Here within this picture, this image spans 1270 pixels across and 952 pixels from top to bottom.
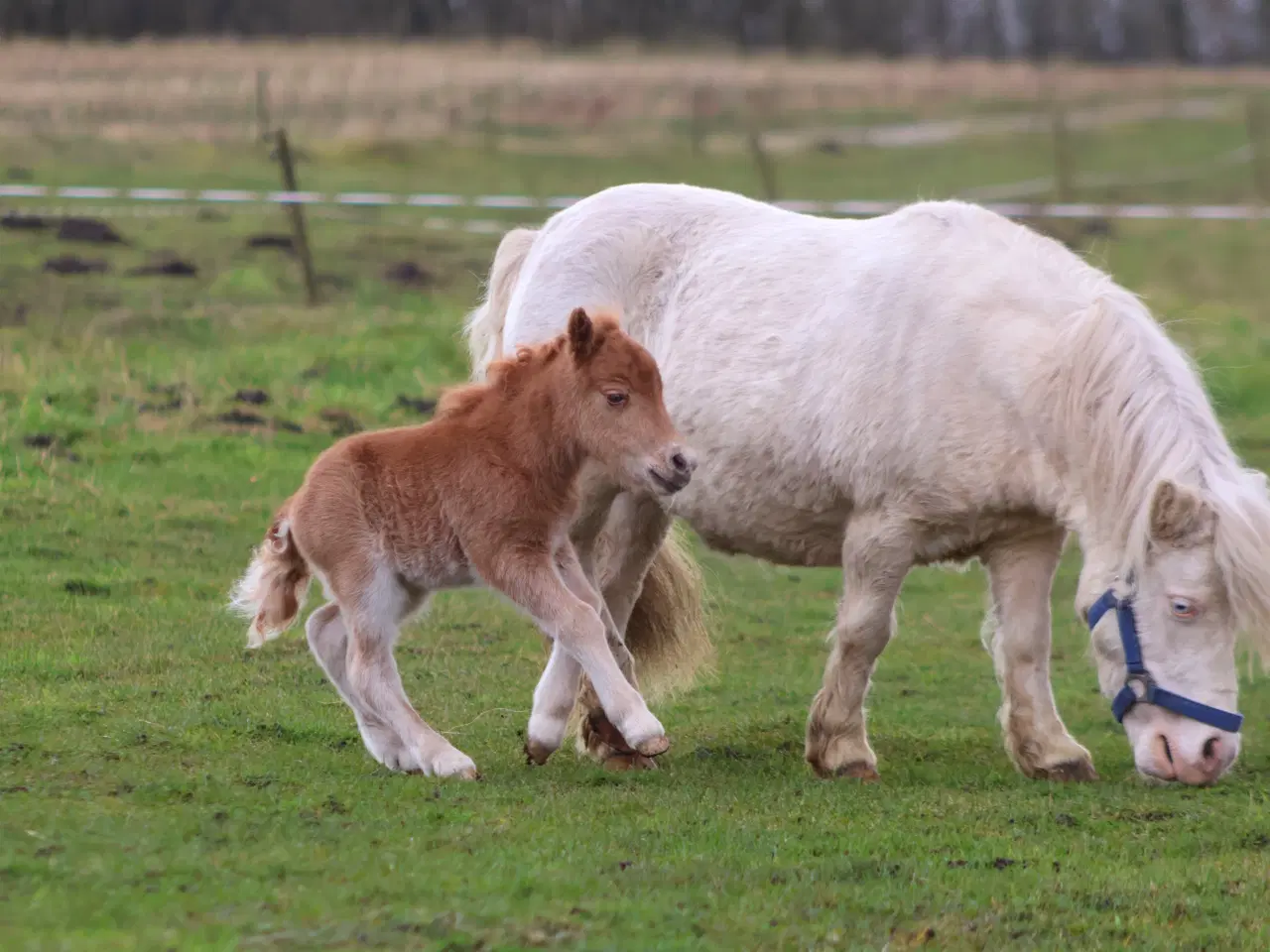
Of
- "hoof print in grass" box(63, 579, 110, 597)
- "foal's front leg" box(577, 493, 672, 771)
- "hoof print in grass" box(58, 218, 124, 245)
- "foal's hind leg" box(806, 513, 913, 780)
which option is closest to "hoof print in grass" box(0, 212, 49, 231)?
"hoof print in grass" box(58, 218, 124, 245)

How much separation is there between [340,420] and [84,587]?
15.1 feet

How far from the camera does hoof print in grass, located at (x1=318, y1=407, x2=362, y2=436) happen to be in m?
13.6

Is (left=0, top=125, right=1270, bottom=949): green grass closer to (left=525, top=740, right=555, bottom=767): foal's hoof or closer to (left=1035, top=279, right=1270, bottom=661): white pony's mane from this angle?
(left=525, top=740, right=555, bottom=767): foal's hoof

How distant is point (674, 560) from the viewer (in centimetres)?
789

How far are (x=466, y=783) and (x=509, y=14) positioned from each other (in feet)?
179

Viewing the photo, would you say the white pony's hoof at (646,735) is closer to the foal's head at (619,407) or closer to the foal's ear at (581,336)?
the foal's head at (619,407)

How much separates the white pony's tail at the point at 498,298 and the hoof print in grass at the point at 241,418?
205 inches

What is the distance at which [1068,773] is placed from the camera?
6680 millimetres

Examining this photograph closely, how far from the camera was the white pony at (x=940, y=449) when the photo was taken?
5.97m

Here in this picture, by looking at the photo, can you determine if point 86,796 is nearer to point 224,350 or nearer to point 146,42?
point 224,350

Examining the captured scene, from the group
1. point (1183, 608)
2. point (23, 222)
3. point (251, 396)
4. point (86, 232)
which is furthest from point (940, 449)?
point (86, 232)

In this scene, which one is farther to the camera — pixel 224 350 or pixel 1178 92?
pixel 1178 92

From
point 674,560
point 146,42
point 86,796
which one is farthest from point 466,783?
point 146,42

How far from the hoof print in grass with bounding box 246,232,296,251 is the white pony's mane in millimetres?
14509
